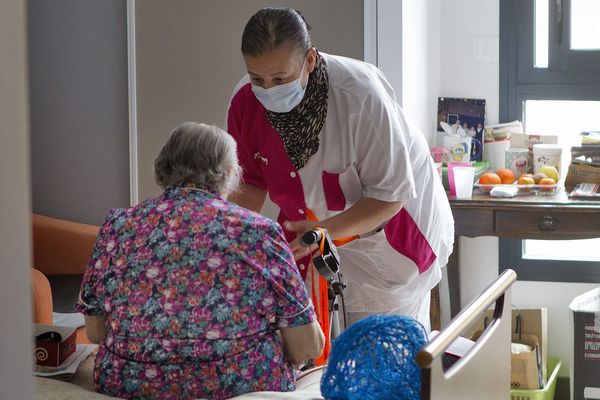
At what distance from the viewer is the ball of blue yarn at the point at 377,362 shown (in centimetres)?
151

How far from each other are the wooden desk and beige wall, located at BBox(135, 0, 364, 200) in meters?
0.94

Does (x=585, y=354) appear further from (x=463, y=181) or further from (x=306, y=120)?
(x=306, y=120)

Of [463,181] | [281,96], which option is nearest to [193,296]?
[281,96]

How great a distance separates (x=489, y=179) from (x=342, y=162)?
160 centimetres

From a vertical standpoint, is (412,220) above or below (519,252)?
above

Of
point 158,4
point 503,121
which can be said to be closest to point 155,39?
point 158,4

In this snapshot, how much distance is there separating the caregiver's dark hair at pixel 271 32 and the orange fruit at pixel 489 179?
1839 mm

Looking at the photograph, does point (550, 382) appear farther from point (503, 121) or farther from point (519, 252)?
point (503, 121)

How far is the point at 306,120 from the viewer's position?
2.12m

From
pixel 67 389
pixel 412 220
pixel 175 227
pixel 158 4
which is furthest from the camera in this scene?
pixel 158 4

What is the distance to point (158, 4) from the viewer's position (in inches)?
133

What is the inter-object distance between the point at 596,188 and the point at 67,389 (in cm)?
228

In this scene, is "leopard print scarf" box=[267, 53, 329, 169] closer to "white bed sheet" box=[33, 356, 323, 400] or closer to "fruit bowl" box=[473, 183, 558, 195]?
"white bed sheet" box=[33, 356, 323, 400]

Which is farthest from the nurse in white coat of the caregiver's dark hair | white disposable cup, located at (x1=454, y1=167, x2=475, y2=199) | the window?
the window
